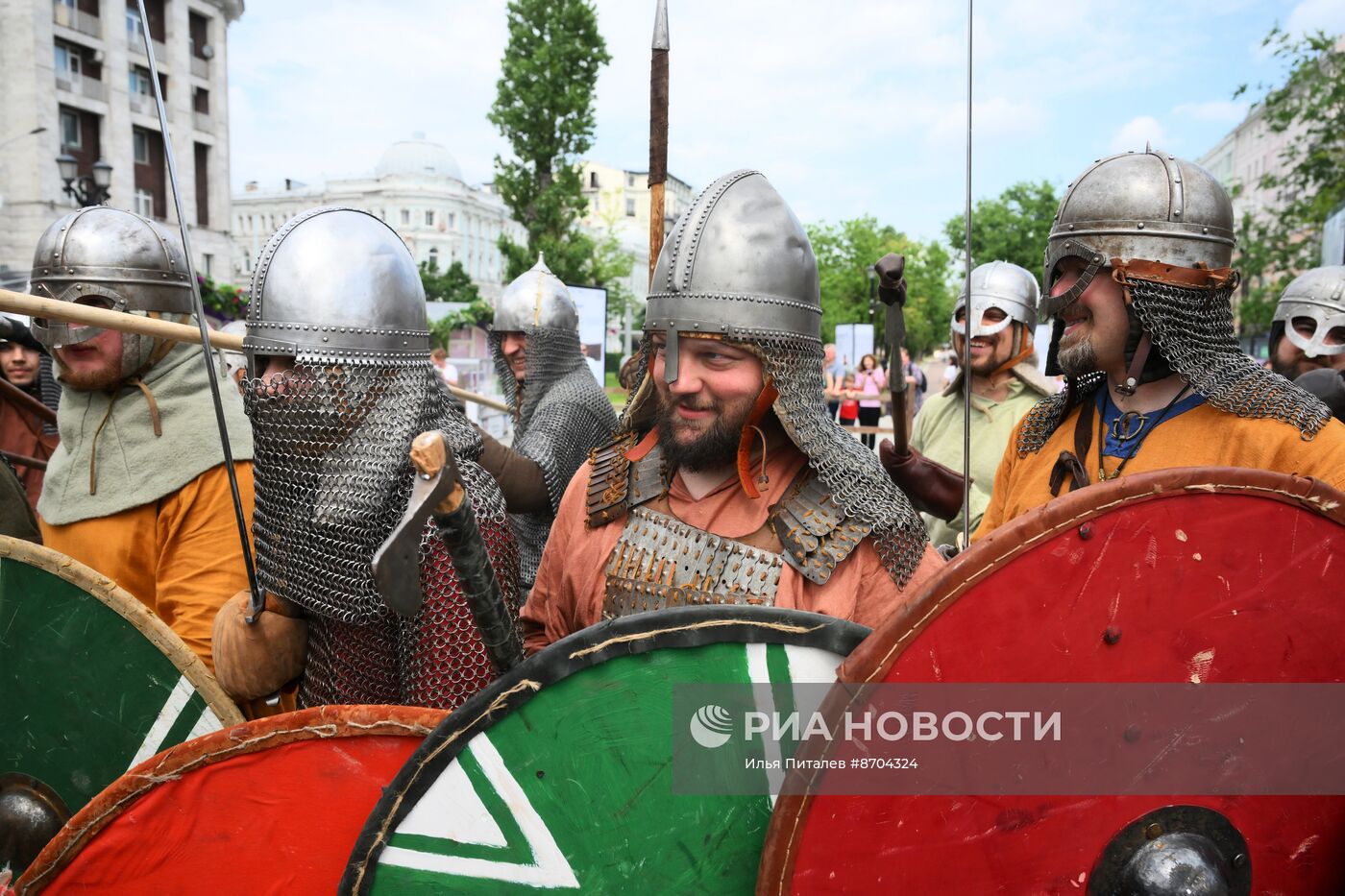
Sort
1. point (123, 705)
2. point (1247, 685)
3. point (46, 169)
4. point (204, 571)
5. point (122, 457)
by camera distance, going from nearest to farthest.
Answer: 1. point (1247, 685)
2. point (123, 705)
3. point (204, 571)
4. point (122, 457)
5. point (46, 169)

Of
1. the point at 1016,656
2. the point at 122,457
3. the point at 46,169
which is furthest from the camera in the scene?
the point at 46,169

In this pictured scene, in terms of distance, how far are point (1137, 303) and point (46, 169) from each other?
115 feet

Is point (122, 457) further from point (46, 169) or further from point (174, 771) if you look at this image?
point (46, 169)

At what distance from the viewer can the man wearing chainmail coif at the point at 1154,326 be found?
2.26 meters

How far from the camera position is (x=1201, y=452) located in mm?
2236

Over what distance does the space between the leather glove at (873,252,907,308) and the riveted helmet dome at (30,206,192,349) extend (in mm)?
2182

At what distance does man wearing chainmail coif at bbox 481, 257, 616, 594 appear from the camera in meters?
4.05

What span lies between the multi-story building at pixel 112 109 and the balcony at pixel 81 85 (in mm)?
33

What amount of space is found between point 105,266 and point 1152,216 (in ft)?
10.0

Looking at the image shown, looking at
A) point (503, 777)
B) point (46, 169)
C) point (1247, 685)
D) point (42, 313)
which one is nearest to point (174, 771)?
point (503, 777)

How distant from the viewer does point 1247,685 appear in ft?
4.37

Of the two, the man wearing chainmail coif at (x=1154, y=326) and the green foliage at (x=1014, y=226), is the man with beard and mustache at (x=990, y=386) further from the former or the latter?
the green foliage at (x=1014, y=226)

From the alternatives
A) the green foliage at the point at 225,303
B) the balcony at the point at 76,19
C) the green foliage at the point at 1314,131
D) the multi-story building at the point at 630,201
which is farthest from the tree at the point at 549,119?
the multi-story building at the point at 630,201

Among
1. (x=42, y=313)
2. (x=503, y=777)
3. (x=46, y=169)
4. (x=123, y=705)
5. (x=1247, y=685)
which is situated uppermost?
(x=46, y=169)
